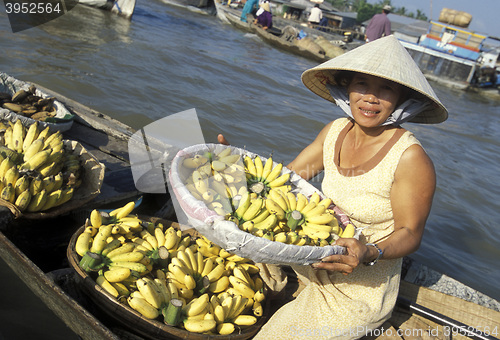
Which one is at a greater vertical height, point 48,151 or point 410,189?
point 410,189

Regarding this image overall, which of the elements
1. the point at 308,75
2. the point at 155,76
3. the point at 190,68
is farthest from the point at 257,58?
the point at 308,75

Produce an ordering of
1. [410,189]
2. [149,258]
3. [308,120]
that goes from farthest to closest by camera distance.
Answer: [308,120]
[149,258]
[410,189]

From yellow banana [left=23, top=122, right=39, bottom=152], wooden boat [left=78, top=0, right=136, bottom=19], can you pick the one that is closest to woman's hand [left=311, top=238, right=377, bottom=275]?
yellow banana [left=23, top=122, right=39, bottom=152]

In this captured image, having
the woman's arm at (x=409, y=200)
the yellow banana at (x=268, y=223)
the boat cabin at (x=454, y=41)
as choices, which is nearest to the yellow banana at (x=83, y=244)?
the yellow banana at (x=268, y=223)

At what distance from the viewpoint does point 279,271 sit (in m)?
2.43

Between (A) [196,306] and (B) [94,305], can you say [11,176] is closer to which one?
(B) [94,305]

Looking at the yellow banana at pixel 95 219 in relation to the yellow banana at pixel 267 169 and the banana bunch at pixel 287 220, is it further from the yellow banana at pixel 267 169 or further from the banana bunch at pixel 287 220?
the yellow banana at pixel 267 169

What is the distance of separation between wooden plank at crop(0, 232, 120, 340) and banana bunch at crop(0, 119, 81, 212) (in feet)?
0.91

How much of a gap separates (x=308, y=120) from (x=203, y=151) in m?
6.71

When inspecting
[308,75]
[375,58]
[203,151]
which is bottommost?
[203,151]

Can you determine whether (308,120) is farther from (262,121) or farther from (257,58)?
(257,58)

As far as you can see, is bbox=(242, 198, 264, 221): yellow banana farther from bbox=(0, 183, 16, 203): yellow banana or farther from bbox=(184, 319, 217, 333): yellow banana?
bbox=(0, 183, 16, 203): yellow banana

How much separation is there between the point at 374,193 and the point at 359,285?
19.3 inches

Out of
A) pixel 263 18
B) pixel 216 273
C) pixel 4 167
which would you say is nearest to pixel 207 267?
pixel 216 273
